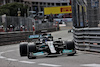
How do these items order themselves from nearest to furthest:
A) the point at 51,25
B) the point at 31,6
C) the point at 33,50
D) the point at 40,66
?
the point at 40,66 < the point at 33,50 < the point at 51,25 < the point at 31,6

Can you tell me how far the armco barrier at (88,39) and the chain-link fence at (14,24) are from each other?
11103 mm

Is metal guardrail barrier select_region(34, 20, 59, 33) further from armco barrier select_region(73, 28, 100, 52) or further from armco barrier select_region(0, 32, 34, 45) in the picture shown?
armco barrier select_region(73, 28, 100, 52)

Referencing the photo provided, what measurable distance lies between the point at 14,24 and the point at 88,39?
1509 cm

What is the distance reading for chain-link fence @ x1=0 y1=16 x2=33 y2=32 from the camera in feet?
78.2

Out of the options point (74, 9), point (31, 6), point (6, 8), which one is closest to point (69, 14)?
point (6, 8)

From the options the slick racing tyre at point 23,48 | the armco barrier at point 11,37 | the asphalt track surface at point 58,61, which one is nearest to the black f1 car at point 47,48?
the slick racing tyre at point 23,48

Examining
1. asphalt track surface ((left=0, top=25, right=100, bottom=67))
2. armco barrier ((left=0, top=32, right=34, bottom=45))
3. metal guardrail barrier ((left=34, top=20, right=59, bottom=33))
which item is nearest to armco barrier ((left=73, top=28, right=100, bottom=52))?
asphalt track surface ((left=0, top=25, right=100, bottom=67))

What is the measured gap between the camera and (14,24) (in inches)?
1010

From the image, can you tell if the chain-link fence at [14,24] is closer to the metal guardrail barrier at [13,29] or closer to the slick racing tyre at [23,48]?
the metal guardrail barrier at [13,29]

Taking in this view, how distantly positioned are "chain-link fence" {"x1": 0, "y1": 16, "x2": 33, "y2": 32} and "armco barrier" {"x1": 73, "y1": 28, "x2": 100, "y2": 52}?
11.1m

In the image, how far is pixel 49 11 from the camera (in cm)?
8238

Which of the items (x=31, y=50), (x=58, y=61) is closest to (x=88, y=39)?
(x=31, y=50)

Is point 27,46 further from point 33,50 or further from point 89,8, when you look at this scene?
point 89,8

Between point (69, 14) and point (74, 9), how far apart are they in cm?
7198
